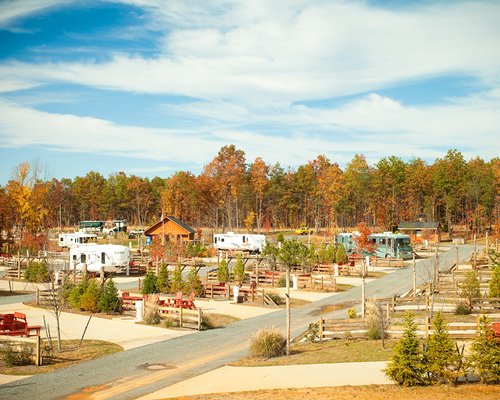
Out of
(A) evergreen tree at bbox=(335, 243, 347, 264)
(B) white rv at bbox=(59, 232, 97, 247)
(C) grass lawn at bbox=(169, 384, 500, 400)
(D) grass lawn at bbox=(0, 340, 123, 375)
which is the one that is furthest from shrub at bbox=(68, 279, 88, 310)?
(B) white rv at bbox=(59, 232, 97, 247)

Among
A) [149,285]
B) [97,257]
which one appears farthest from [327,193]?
[149,285]

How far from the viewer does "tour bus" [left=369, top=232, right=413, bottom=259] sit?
60000mm

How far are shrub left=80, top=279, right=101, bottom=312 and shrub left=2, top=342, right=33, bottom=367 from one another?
34.0 ft

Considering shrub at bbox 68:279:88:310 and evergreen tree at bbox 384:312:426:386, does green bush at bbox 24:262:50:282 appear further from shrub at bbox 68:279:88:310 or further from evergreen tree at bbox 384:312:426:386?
evergreen tree at bbox 384:312:426:386

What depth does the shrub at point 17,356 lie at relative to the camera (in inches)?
720

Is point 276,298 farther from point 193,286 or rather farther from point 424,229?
point 424,229

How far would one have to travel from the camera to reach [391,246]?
60312mm

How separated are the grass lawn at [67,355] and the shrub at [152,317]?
4.02 m

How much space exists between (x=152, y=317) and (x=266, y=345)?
9004mm

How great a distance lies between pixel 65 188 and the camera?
134875mm

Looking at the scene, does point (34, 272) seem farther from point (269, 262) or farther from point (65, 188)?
point (65, 188)

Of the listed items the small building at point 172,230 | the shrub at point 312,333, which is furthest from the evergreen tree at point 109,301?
the small building at point 172,230

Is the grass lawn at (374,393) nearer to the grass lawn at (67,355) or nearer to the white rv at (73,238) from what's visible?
the grass lawn at (67,355)

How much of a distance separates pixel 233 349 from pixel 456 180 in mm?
87986
